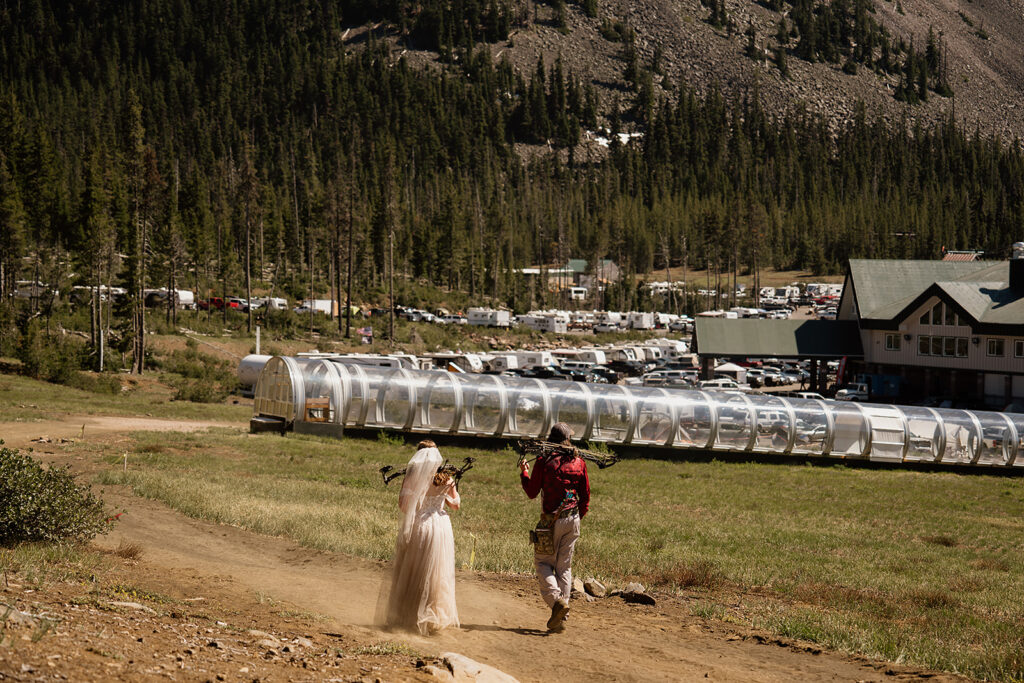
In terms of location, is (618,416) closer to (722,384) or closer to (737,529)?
(737,529)

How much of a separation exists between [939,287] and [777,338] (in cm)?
983

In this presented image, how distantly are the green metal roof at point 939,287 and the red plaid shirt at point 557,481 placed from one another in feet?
140

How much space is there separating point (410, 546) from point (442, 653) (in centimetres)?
134

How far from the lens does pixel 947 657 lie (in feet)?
30.9

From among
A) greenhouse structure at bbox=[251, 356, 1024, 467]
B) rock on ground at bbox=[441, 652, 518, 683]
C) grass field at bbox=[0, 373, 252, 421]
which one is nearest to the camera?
rock on ground at bbox=[441, 652, 518, 683]

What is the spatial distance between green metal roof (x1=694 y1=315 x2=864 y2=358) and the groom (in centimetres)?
4772

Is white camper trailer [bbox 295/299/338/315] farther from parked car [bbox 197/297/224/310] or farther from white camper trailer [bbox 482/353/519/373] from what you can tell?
white camper trailer [bbox 482/353/519/373]

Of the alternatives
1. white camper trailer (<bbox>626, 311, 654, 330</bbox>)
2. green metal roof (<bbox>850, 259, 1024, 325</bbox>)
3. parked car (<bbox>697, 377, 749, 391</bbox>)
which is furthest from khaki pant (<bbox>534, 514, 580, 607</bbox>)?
white camper trailer (<bbox>626, 311, 654, 330</bbox>)

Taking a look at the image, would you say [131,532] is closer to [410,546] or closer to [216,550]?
[216,550]

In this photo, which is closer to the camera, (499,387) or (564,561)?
(564,561)

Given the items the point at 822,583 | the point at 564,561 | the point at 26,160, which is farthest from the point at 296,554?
the point at 26,160

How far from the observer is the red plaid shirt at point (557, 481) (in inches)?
400

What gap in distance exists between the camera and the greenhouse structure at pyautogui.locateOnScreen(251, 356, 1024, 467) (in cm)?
3180

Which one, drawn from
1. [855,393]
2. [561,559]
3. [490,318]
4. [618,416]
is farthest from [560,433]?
[490,318]
